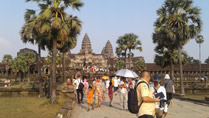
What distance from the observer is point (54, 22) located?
1190 cm

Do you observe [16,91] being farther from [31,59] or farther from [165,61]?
[31,59]

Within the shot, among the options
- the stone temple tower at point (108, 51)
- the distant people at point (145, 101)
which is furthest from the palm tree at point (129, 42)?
the stone temple tower at point (108, 51)

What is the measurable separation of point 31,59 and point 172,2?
45.3m

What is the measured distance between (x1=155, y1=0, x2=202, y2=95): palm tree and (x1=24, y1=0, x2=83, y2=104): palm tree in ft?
31.8

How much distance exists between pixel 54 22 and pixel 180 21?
38.4 feet

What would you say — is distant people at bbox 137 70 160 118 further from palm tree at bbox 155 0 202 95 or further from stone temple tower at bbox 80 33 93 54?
stone temple tower at bbox 80 33 93 54

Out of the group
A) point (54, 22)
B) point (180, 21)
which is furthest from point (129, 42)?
point (54, 22)

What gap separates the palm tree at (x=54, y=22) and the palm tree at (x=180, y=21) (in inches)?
382

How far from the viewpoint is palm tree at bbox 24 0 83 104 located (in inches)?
468

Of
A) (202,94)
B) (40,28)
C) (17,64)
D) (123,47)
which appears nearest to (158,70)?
(123,47)

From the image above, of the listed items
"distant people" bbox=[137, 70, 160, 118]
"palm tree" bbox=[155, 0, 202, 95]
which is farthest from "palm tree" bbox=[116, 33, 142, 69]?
"distant people" bbox=[137, 70, 160, 118]

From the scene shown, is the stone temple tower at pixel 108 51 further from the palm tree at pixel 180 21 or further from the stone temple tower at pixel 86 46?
the palm tree at pixel 180 21

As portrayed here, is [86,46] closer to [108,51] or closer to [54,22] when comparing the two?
[108,51]

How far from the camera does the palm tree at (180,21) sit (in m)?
18.9
